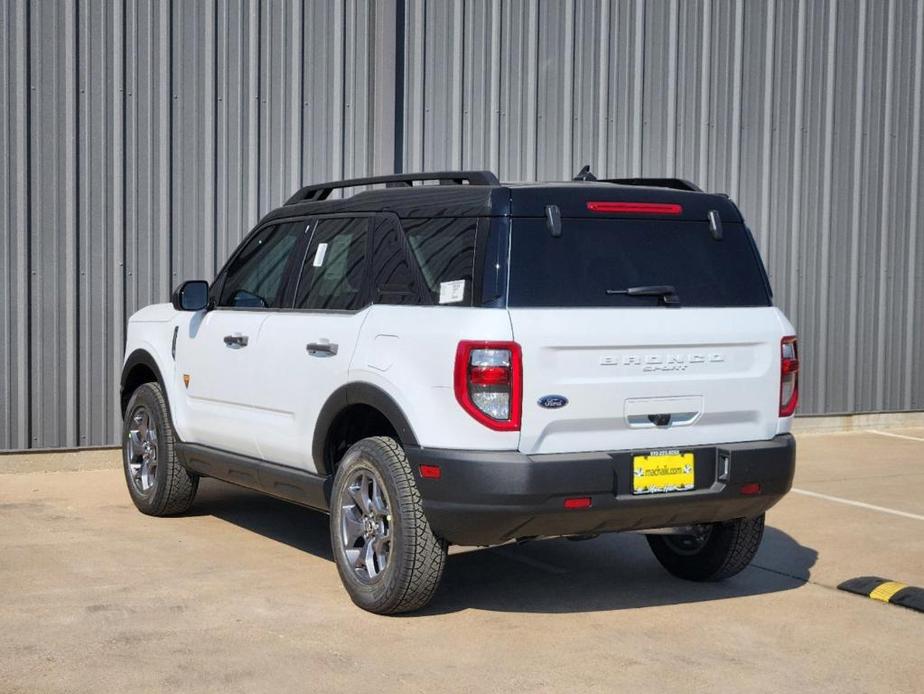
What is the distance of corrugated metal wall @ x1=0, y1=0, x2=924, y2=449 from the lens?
32.4ft

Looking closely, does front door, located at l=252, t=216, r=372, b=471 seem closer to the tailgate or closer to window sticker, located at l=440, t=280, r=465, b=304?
window sticker, located at l=440, t=280, r=465, b=304

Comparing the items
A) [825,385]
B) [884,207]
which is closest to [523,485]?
[825,385]

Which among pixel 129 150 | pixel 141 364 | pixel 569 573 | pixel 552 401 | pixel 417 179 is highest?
pixel 129 150

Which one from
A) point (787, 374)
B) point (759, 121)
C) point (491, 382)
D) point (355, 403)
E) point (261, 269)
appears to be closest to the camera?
point (491, 382)

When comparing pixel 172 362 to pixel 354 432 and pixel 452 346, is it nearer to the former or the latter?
pixel 354 432

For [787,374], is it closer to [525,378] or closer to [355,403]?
[525,378]

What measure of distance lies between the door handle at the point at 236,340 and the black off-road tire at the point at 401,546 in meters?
1.40

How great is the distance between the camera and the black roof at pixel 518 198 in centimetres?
578

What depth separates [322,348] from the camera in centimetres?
640

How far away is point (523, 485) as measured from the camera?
215 inches

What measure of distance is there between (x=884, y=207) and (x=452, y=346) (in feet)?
31.3

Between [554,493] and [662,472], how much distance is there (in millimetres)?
542

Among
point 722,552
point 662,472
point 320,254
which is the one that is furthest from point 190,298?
point 722,552

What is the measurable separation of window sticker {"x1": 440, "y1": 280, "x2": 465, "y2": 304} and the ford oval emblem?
0.55m
